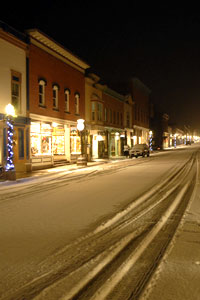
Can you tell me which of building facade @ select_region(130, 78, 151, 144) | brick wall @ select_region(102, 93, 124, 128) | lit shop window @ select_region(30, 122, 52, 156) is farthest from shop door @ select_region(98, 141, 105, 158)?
building facade @ select_region(130, 78, 151, 144)

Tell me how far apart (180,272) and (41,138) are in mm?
20855

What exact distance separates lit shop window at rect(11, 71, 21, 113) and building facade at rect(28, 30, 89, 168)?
52.9 inches

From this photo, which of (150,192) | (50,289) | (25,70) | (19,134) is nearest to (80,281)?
(50,289)

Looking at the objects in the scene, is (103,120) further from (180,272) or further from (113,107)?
(180,272)

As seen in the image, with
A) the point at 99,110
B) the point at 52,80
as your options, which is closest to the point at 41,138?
the point at 52,80

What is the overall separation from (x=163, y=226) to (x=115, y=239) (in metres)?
1.33

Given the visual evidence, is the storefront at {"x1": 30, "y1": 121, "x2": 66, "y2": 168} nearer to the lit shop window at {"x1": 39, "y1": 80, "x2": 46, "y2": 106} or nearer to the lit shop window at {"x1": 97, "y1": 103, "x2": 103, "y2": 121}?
the lit shop window at {"x1": 39, "y1": 80, "x2": 46, "y2": 106}

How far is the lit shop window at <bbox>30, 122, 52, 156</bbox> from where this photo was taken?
23453mm

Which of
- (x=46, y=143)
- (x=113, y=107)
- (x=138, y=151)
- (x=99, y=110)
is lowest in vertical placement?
(x=138, y=151)

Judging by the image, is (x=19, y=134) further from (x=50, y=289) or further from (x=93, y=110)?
(x=50, y=289)

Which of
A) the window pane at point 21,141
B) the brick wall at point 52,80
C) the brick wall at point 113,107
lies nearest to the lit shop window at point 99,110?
the brick wall at point 113,107

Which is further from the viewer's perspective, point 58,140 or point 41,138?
point 58,140

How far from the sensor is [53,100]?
2672cm

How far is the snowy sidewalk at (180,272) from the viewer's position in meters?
3.88
